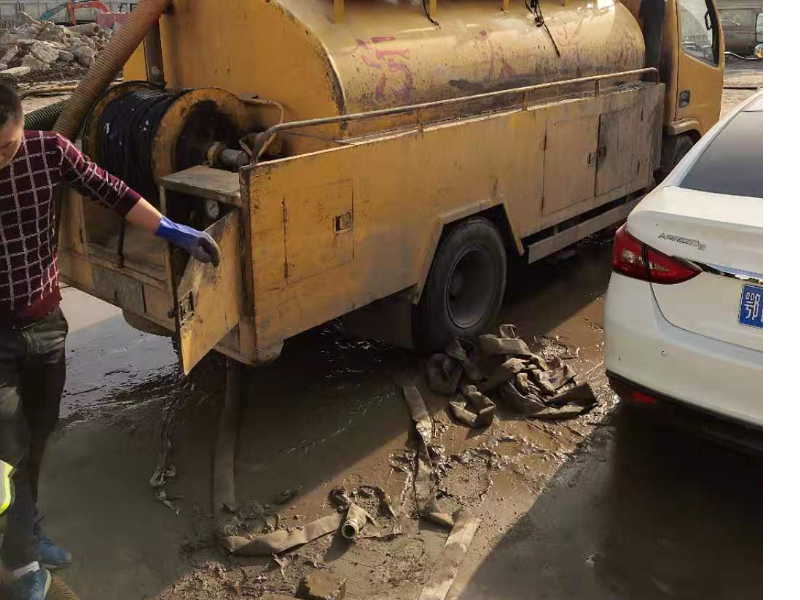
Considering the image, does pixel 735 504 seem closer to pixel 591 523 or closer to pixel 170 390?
pixel 591 523

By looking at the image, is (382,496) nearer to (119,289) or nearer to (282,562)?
(282,562)

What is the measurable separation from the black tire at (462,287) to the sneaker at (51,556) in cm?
231

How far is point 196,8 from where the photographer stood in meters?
4.60

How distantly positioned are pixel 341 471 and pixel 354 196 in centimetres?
139

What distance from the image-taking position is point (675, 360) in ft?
10.3

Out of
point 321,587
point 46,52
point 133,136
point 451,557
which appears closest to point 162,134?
point 133,136

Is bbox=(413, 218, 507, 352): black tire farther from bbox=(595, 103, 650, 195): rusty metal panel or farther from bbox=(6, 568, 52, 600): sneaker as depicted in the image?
bbox=(6, 568, 52, 600): sneaker

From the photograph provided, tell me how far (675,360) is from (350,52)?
2.41 m

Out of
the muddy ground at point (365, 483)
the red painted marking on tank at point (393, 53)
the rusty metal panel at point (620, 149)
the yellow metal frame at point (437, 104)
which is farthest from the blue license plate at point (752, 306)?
the rusty metal panel at point (620, 149)

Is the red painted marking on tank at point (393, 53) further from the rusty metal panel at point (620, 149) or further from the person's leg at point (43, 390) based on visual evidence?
the person's leg at point (43, 390)

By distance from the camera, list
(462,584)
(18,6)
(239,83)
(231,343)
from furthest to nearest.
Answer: (18,6), (239,83), (231,343), (462,584)

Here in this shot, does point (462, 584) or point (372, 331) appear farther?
point (372, 331)

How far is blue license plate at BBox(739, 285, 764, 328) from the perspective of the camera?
2.88 meters

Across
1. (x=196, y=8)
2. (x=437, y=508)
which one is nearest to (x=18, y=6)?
(x=196, y=8)
